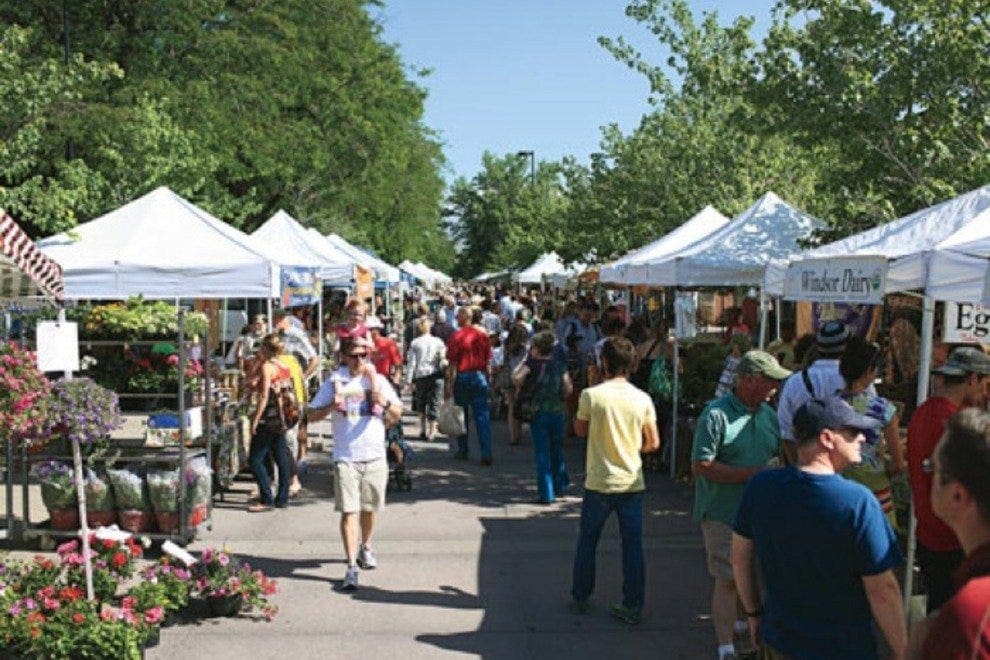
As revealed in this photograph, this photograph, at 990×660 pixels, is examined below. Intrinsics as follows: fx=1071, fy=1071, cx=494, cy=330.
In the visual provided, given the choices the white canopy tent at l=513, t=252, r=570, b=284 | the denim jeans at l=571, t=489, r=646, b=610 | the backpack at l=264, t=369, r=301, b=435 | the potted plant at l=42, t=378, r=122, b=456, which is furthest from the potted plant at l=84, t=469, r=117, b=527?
the white canopy tent at l=513, t=252, r=570, b=284

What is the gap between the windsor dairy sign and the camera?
6.26 meters

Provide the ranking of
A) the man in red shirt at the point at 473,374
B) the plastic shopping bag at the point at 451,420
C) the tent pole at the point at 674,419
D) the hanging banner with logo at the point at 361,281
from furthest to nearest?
1. the hanging banner with logo at the point at 361,281
2. the man in red shirt at the point at 473,374
3. the plastic shopping bag at the point at 451,420
4. the tent pole at the point at 674,419

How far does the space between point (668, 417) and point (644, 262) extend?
1994 millimetres

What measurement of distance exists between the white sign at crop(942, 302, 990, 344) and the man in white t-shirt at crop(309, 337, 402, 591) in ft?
12.2

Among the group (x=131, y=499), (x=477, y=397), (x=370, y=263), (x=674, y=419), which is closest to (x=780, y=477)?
(x=131, y=499)

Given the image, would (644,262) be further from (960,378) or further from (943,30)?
(960,378)

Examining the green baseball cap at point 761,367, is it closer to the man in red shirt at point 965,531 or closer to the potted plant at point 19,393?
the man in red shirt at point 965,531

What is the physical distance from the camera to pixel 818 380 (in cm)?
602

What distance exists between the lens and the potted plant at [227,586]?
21.9ft

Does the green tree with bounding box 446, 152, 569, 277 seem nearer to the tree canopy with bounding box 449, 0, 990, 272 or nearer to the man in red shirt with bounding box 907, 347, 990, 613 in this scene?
the tree canopy with bounding box 449, 0, 990, 272

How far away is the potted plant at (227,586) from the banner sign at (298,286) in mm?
6586

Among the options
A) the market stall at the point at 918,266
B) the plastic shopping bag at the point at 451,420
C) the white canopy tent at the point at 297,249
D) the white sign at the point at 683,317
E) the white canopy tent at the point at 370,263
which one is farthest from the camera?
the white canopy tent at the point at 370,263

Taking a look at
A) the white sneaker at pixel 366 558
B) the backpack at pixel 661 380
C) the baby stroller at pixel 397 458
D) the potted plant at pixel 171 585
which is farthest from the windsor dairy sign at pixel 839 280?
the baby stroller at pixel 397 458

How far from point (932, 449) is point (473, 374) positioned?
833 centimetres
